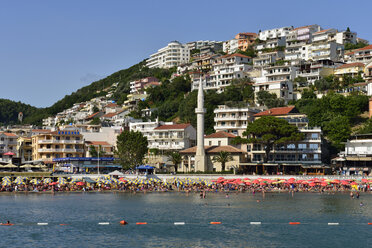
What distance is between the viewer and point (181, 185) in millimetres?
80000

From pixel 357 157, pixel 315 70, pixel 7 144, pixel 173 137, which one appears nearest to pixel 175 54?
pixel 315 70

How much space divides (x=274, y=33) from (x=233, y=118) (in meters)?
70.5

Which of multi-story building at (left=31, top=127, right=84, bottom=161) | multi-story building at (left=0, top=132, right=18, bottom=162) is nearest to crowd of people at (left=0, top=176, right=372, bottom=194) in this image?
multi-story building at (left=31, top=127, right=84, bottom=161)

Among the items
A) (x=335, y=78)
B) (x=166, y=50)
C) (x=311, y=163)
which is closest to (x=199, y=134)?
(x=311, y=163)

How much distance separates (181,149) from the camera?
10600 centimetres

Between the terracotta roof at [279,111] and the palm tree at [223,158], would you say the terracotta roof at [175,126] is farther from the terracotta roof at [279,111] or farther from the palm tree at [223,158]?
the palm tree at [223,158]

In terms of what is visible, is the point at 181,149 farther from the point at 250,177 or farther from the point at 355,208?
the point at 355,208

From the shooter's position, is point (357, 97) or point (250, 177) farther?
point (357, 97)

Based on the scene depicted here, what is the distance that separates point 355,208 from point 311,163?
33122 mm

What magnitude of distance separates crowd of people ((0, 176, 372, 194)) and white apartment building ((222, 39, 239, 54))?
9960cm

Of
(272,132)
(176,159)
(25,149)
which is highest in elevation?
(272,132)

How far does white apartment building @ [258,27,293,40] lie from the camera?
538 ft

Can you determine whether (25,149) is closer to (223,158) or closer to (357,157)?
(223,158)

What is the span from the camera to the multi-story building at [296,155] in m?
89.2
